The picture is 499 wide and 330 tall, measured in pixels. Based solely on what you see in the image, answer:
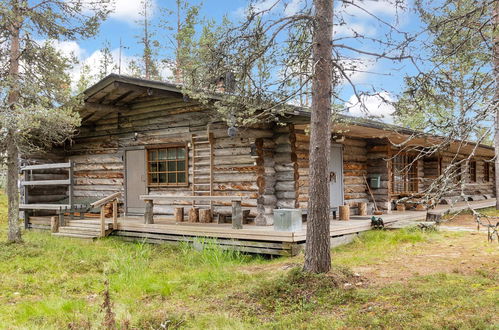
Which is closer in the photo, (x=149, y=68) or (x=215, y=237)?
(x=215, y=237)

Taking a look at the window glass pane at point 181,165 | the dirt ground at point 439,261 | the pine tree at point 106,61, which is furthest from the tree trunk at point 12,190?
the pine tree at point 106,61

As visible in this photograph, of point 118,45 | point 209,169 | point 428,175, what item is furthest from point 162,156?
point 118,45

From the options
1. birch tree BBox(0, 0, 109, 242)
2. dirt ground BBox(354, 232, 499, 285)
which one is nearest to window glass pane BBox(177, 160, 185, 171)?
birch tree BBox(0, 0, 109, 242)

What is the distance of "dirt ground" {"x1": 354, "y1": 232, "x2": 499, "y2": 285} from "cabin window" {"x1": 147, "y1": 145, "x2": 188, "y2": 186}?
241 inches

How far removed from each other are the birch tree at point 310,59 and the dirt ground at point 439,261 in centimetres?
121

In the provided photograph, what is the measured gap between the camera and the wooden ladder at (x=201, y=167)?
11.1 meters

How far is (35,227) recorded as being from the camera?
13445 millimetres

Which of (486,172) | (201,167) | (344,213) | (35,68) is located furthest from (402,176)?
(486,172)

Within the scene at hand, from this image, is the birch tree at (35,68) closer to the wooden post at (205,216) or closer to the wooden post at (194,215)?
A: the wooden post at (194,215)

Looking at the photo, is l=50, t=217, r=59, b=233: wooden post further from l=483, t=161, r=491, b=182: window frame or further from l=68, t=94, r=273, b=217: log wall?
l=483, t=161, r=491, b=182: window frame

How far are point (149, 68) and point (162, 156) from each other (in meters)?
17.1


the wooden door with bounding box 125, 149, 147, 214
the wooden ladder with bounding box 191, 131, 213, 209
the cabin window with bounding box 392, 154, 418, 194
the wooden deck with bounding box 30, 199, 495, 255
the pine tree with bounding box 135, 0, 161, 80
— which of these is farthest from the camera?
the pine tree with bounding box 135, 0, 161, 80

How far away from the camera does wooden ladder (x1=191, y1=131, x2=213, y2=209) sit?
1115cm

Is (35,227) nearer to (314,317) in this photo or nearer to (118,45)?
(314,317)
